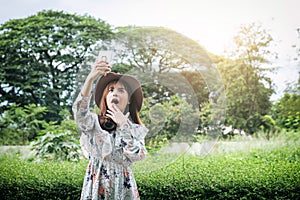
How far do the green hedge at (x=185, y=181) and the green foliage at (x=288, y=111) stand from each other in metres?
3.24

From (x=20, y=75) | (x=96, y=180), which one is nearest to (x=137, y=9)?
(x=20, y=75)

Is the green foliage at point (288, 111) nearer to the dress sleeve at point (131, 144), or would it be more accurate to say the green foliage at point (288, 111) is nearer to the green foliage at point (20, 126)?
the green foliage at point (20, 126)

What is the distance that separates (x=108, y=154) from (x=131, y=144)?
104mm

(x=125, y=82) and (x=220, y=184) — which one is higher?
(x=125, y=82)

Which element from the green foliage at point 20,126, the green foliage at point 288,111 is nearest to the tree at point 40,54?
the green foliage at point 20,126

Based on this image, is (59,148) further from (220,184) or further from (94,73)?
(94,73)

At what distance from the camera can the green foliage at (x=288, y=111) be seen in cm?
656

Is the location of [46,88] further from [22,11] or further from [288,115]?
[288,115]

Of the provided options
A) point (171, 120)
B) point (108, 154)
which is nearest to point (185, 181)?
point (171, 120)

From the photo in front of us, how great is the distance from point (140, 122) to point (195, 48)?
401 mm

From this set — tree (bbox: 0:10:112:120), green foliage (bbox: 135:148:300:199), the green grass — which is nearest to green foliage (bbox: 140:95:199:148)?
the green grass

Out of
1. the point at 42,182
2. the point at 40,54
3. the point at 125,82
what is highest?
the point at 40,54

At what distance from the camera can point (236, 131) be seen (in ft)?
22.2

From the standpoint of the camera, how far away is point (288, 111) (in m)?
6.70
